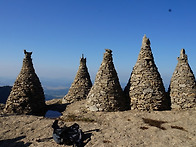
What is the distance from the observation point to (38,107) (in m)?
17.5

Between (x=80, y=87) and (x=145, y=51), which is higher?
(x=145, y=51)

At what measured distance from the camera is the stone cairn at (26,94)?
16.3 meters

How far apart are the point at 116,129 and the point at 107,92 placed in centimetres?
466

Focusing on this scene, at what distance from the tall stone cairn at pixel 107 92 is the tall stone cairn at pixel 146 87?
1241 millimetres

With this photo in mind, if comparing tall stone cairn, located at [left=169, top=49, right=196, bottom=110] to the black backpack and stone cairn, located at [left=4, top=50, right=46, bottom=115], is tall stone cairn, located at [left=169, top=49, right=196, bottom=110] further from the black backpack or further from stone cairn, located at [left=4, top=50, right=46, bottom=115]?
stone cairn, located at [left=4, top=50, right=46, bottom=115]

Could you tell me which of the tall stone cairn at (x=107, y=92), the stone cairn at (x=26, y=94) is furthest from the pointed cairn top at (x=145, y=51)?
the stone cairn at (x=26, y=94)

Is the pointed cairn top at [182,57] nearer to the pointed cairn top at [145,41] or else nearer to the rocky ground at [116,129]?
the pointed cairn top at [145,41]

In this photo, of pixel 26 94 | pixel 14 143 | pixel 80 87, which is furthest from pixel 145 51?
pixel 14 143

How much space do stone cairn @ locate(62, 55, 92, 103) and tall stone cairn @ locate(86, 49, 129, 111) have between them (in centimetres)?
442

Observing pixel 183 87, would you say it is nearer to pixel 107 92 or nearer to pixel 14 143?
pixel 107 92

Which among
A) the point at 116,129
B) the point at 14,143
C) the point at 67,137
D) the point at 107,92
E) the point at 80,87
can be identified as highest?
the point at 80,87

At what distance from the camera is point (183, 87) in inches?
630

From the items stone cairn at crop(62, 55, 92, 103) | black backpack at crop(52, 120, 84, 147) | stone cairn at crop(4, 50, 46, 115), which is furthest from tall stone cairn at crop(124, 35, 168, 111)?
stone cairn at crop(4, 50, 46, 115)

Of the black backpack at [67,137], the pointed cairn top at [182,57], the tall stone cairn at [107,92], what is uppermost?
the pointed cairn top at [182,57]
